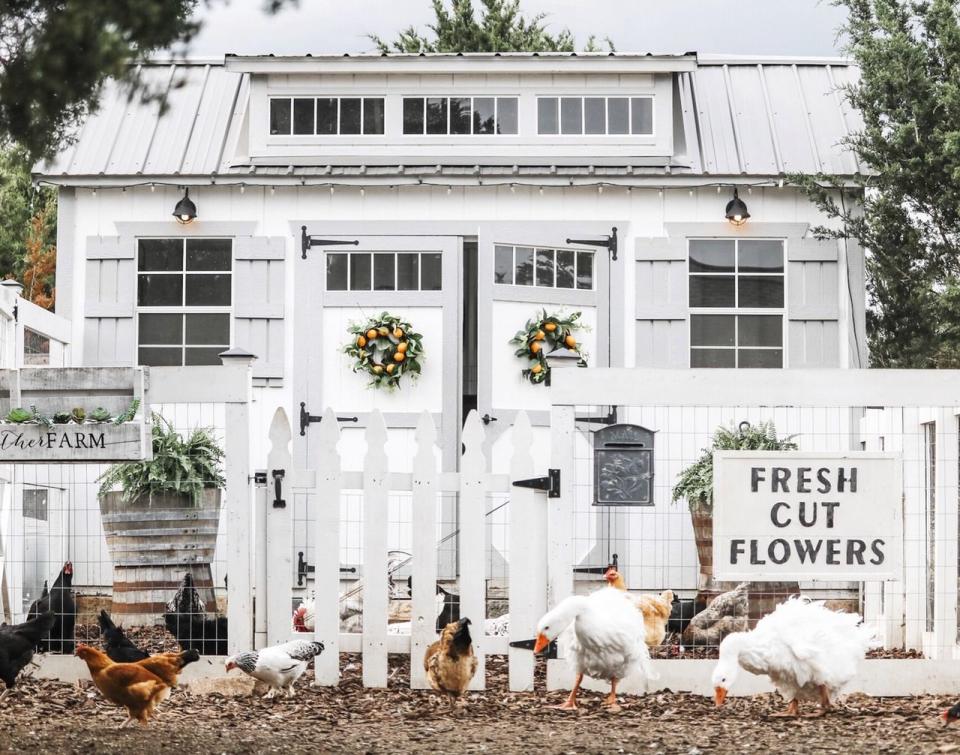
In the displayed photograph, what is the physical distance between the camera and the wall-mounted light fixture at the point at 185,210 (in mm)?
10867

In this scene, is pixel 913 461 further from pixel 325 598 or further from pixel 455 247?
pixel 455 247

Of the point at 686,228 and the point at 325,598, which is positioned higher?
the point at 686,228

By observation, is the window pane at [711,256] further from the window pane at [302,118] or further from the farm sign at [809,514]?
the farm sign at [809,514]

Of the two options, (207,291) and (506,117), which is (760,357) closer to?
(506,117)

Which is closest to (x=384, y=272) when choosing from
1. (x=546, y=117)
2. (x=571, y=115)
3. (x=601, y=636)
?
(x=546, y=117)

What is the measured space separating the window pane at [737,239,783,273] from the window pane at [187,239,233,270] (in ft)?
14.4

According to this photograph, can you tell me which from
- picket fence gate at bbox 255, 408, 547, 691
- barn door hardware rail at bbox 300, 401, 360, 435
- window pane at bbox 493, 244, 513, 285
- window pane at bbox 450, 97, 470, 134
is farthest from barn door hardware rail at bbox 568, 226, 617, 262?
picket fence gate at bbox 255, 408, 547, 691

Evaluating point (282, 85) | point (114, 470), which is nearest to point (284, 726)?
point (114, 470)

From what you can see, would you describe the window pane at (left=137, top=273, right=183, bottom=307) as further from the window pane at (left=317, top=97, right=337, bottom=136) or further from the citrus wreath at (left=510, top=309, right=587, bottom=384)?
the citrus wreath at (left=510, top=309, right=587, bottom=384)

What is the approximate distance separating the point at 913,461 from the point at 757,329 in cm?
324

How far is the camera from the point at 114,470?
8461 millimetres

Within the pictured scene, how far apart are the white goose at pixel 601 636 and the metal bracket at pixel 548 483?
2.20 ft

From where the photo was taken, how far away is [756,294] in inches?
432

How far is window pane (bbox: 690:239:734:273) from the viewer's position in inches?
434
